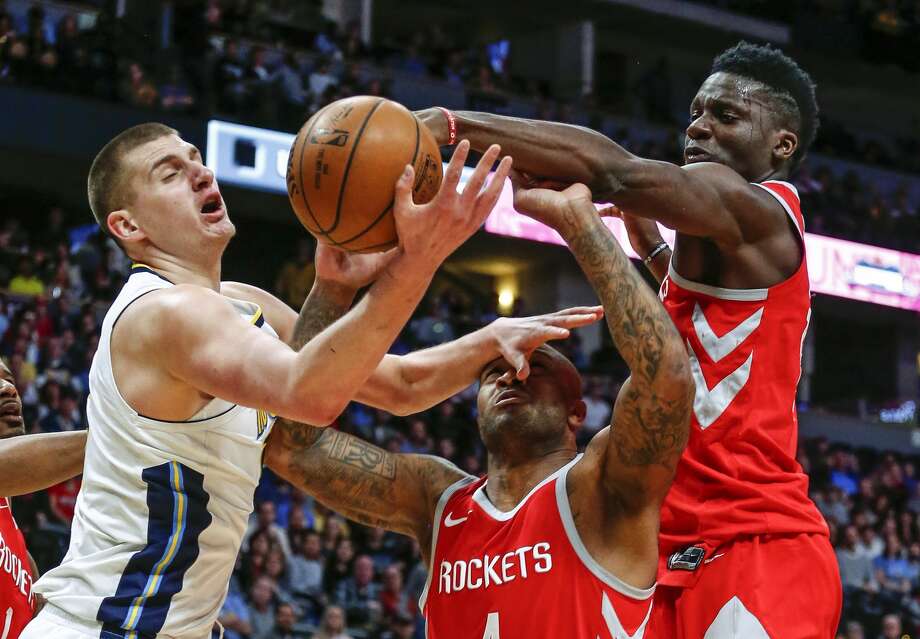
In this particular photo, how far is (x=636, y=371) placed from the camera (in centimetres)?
340

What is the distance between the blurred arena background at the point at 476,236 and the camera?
35.6 feet

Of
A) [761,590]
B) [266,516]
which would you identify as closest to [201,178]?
[761,590]

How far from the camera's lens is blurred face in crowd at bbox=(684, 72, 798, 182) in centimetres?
368

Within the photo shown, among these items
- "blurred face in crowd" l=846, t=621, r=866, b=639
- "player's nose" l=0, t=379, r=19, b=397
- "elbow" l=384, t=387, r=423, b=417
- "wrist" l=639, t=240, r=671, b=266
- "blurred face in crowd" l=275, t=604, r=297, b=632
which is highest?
"wrist" l=639, t=240, r=671, b=266

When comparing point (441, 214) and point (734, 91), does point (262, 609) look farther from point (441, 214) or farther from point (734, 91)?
point (441, 214)

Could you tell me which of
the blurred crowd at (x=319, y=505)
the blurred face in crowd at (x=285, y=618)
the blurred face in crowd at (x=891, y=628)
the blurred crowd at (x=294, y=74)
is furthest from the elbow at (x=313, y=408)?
the blurred face in crowd at (x=891, y=628)

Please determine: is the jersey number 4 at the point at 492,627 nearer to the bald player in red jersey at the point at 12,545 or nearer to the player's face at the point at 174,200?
the player's face at the point at 174,200

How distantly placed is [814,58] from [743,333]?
886 inches

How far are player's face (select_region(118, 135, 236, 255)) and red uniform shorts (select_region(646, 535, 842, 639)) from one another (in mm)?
1576

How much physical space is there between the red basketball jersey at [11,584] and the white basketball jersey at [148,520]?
6.16 feet

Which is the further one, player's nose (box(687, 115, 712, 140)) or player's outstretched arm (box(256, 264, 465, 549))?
player's outstretched arm (box(256, 264, 465, 549))

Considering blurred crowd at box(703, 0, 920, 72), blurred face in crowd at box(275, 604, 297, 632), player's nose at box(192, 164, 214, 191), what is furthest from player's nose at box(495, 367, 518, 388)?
blurred crowd at box(703, 0, 920, 72)

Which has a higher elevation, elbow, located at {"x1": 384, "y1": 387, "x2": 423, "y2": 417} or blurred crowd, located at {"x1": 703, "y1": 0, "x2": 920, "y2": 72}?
elbow, located at {"x1": 384, "y1": 387, "x2": 423, "y2": 417}

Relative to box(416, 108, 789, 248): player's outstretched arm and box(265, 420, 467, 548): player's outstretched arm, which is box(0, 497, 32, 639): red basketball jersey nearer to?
box(265, 420, 467, 548): player's outstretched arm
